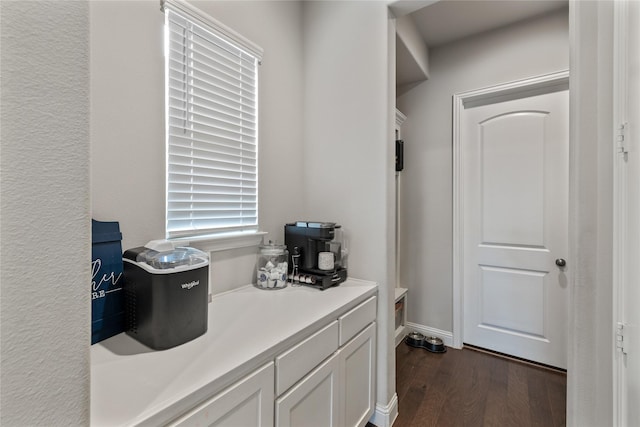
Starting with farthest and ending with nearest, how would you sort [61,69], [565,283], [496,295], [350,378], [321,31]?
[496,295] < [565,283] < [321,31] < [350,378] < [61,69]

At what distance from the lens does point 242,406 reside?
0.87m

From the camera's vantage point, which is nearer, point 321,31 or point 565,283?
point 321,31

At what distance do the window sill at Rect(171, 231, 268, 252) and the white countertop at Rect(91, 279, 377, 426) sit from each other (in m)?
0.28

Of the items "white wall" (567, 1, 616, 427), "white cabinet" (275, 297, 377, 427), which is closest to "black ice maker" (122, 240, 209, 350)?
"white cabinet" (275, 297, 377, 427)

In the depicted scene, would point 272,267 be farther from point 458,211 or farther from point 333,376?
point 458,211

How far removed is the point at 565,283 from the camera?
224cm

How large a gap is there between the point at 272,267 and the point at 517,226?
7.09 feet

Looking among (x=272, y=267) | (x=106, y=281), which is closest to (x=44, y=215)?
(x=106, y=281)

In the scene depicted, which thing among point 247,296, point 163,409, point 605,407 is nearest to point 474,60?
point 605,407

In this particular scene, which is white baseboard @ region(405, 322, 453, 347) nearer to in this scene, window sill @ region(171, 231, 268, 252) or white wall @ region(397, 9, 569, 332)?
white wall @ region(397, 9, 569, 332)

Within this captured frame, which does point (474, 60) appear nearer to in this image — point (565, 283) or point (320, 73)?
point (320, 73)

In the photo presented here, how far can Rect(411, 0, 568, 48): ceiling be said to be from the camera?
218 centimetres

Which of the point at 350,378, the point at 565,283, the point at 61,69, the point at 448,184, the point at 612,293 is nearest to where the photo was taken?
the point at 61,69

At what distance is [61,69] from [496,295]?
306 cm
